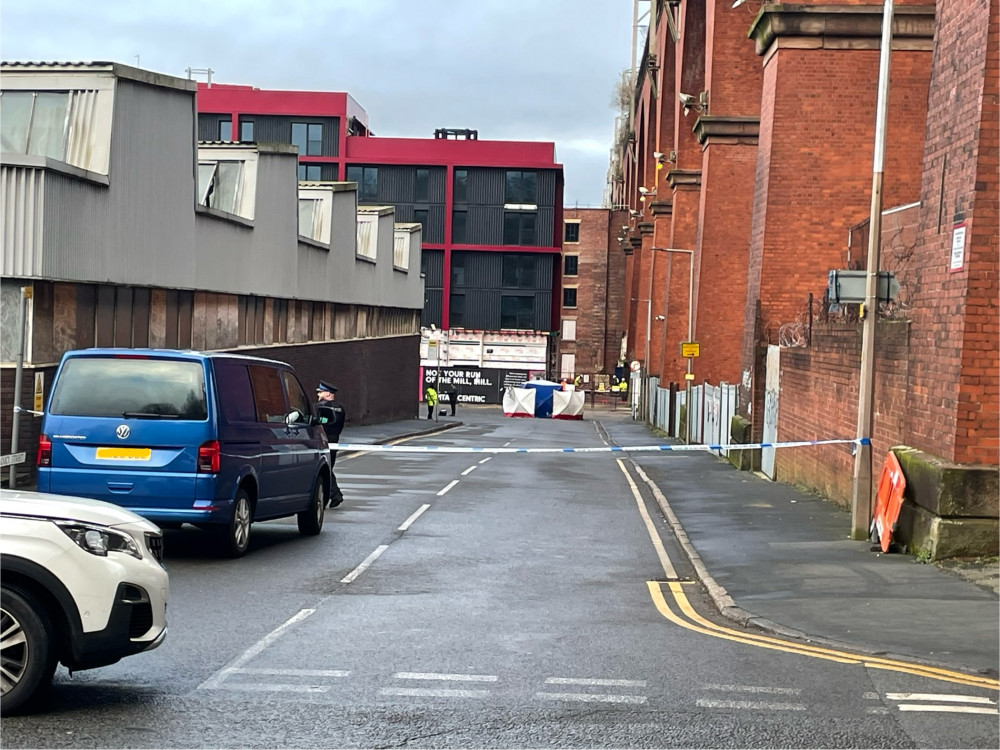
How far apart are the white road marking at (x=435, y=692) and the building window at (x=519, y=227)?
278ft

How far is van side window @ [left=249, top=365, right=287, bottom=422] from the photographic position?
13.9 metres

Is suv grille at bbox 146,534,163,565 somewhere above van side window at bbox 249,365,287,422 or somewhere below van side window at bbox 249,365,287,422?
below

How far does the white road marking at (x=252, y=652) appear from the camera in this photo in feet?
25.1

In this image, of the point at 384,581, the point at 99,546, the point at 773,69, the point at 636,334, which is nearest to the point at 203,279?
the point at 773,69

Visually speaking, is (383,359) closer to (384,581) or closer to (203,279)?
(203,279)

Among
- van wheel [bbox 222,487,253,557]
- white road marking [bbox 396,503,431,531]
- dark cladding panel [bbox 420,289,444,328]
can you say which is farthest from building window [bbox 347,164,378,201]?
van wheel [bbox 222,487,253,557]

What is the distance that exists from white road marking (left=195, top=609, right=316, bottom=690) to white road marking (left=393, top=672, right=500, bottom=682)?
40.2 inches

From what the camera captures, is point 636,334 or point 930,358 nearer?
point 930,358

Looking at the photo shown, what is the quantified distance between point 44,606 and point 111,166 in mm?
16605

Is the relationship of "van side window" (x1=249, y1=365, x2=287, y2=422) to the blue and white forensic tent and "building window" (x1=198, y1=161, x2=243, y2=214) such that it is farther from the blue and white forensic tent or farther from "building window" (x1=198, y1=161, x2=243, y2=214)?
the blue and white forensic tent

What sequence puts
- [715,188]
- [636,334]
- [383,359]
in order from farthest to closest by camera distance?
[636,334] < [383,359] < [715,188]

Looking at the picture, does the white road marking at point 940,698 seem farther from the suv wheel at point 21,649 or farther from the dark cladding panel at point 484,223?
the dark cladding panel at point 484,223

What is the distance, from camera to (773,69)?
87.6 feet

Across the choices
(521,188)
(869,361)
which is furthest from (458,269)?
(869,361)
